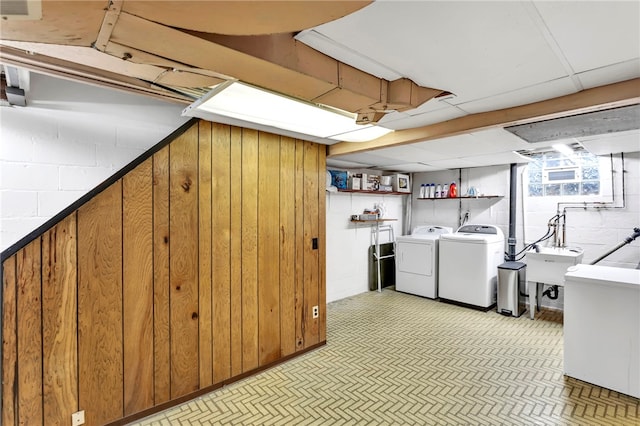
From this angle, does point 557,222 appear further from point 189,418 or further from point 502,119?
point 189,418

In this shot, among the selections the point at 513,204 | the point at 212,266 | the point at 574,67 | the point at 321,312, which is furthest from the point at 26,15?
the point at 513,204

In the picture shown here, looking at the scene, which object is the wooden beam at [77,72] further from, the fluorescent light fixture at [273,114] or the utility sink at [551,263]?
the utility sink at [551,263]

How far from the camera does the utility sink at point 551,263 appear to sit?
374 cm

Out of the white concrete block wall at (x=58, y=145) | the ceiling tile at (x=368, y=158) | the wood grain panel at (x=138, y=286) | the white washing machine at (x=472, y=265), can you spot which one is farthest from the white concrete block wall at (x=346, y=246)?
the white concrete block wall at (x=58, y=145)

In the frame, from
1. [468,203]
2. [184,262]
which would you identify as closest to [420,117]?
[184,262]

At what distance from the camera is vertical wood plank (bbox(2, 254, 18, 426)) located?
1.68m

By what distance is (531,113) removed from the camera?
77.5 inches

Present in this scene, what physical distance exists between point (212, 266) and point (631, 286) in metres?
3.22

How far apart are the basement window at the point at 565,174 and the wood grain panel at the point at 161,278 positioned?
4.54m

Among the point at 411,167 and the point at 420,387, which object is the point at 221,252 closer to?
the point at 420,387

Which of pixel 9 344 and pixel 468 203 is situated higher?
pixel 468 203

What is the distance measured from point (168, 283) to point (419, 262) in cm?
379

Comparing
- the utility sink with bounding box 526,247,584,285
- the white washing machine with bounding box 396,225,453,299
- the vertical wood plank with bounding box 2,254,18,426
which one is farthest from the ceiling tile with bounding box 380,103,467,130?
the white washing machine with bounding box 396,225,453,299

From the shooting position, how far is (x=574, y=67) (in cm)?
149
